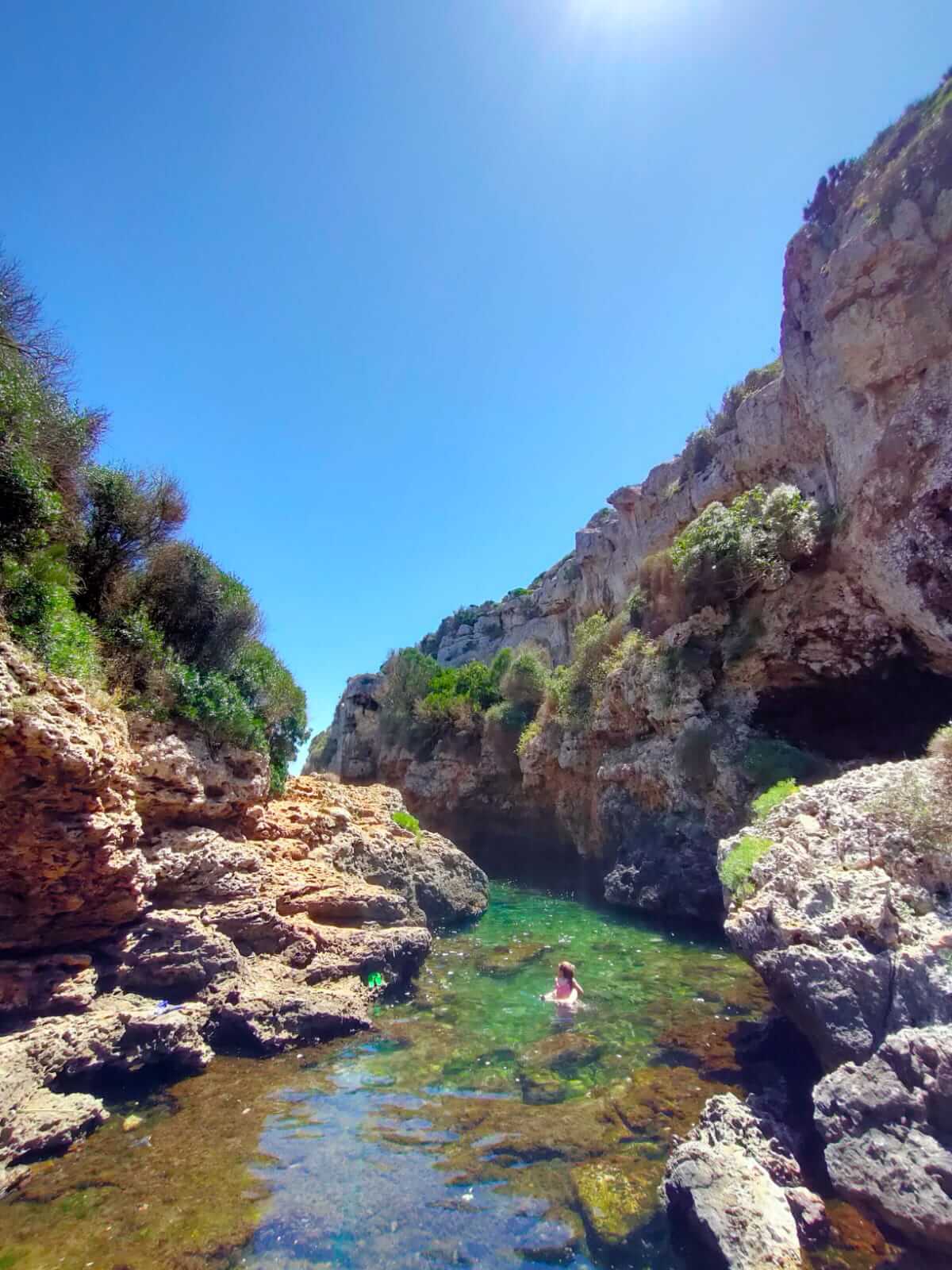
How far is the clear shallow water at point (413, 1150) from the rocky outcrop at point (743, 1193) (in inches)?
10.8

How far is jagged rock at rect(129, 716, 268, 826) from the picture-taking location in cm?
962

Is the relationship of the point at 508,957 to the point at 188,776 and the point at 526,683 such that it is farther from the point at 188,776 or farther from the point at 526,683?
the point at 526,683

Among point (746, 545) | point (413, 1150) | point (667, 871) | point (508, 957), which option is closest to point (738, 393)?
point (746, 545)

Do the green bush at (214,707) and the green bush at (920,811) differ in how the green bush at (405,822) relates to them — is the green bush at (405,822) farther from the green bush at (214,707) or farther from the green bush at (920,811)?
the green bush at (920,811)

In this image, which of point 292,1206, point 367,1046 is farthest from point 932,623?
point 292,1206

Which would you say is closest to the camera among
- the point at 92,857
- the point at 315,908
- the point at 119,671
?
the point at 92,857

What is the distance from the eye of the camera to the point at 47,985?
283 inches

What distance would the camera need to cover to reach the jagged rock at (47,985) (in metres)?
6.92

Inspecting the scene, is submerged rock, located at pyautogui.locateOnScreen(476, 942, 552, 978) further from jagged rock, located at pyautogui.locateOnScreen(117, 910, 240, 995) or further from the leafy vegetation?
the leafy vegetation

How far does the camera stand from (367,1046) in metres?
7.91

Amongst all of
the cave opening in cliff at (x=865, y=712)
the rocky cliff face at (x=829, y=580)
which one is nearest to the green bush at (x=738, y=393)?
the rocky cliff face at (x=829, y=580)

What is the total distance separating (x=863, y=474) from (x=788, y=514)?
7.33ft

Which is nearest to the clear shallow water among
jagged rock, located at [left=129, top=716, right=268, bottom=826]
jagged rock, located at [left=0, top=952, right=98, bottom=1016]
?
jagged rock, located at [left=0, top=952, right=98, bottom=1016]

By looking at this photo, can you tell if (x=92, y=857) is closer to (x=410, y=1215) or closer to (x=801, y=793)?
(x=410, y=1215)
